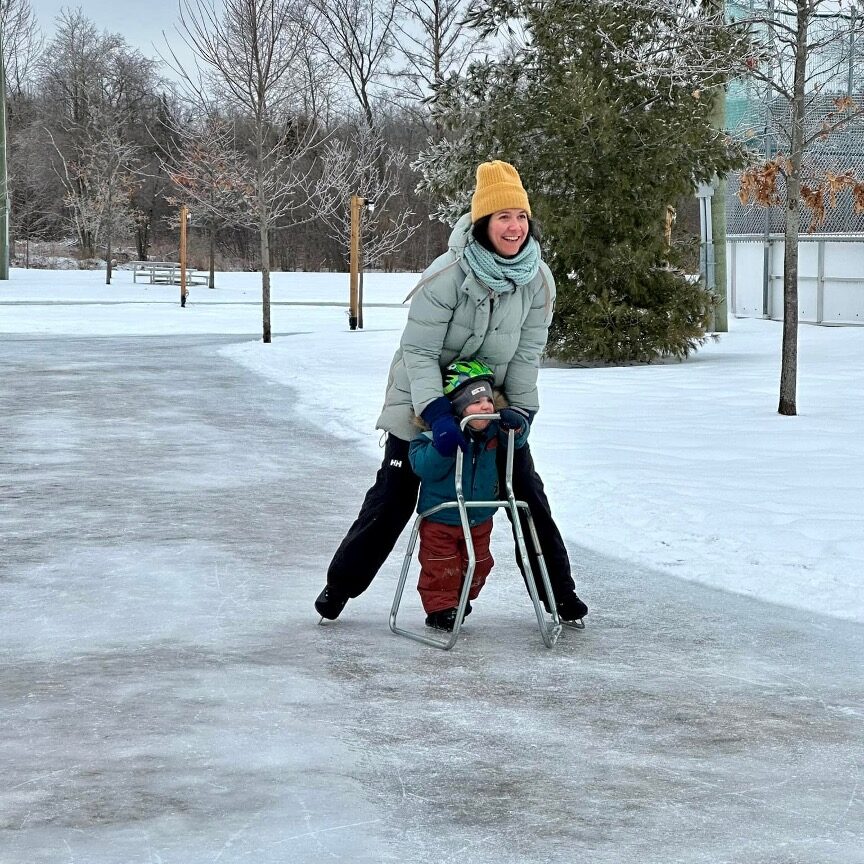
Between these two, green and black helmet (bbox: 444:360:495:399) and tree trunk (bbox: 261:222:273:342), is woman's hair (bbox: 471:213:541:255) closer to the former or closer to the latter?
green and black helmet (bbox: 444:360:495:399)

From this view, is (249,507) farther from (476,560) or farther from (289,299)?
(289,299)

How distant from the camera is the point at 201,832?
3.56 meters

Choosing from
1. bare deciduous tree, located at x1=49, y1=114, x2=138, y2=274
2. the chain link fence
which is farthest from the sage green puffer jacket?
bare deciduous tree, located at x1=49, y1=114, x2=138, y2=274

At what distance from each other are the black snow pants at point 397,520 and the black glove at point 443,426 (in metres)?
0.35

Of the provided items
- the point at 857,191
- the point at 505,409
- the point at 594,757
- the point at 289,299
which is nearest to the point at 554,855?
the point at 594,757

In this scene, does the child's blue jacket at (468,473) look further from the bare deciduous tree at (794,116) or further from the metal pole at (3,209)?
the metal pole at (3,209)

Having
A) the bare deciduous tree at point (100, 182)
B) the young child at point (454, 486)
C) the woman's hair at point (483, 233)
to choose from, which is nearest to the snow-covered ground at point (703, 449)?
the young child at point (454, 486)

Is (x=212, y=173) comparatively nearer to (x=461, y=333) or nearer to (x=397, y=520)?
(x=397, y=520)

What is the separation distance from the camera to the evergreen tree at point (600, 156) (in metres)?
18.2

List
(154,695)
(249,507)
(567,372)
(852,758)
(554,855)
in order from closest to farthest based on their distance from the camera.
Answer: (554,855) < (852,758) < (154,695) < (249,507) < (567,372)

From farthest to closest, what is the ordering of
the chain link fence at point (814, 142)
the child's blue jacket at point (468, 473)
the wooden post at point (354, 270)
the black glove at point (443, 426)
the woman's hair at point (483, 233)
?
the wooden post at point (354, 270), the chain link fence at point (814, 142), the child's blue jacket at point (468, 473), the woman's hair at point (483, 233), the black glove at point (443, 426)

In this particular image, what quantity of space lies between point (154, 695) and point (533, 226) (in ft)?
7.03

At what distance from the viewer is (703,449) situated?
10.4 meters

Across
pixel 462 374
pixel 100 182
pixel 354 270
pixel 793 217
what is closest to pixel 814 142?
pixel 793 217
